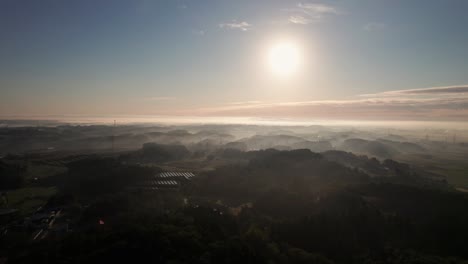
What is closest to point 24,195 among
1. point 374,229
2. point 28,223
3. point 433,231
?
point 28,223

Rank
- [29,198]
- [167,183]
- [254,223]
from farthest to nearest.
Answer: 1. [167,183]
2. [29,198]
3. [254,223]

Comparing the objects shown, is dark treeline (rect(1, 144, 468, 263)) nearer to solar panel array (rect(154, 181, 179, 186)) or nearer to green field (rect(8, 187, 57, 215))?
solar panel array (rect(154, 181, 179, 186))

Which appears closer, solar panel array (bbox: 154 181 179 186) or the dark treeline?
the dark treeline

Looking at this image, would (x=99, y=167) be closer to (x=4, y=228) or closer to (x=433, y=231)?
(x=4, y=228)

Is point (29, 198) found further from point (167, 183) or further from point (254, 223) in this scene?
point (254, 223)

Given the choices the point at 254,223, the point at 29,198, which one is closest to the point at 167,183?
the point at 29,198

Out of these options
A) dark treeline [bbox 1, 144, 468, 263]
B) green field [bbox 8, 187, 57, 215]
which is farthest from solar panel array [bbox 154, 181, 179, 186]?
green field [bbox 8, 187, 57, 215]

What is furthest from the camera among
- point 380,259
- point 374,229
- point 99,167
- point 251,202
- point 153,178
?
point 99,167

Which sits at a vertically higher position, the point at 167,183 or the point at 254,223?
the point at 254,223

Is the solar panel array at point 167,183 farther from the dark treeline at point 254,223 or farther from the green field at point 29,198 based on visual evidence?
the green field at point 29,198

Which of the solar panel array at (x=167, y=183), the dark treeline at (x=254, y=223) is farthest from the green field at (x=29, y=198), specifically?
the solar panel array at (x=167, y=183)

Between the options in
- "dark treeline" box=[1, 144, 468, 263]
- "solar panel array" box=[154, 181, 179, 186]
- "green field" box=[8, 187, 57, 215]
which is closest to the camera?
"dark treeline" box=[1, 144, 468, 263]
